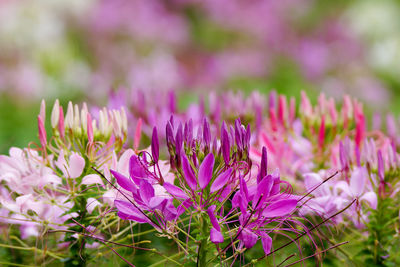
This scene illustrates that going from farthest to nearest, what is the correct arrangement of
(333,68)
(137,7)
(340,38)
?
(340,38) < (137,7) < (333,68)

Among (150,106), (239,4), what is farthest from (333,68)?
(150,106)

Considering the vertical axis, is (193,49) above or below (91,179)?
below

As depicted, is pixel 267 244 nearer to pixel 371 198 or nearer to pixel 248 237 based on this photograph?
pixel 248 237

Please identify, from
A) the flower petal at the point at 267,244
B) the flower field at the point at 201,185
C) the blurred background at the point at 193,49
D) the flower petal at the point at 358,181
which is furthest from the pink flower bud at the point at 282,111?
the blurred background at the point at 193,49

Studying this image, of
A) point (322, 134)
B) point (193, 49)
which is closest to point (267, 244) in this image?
point (322, 134)

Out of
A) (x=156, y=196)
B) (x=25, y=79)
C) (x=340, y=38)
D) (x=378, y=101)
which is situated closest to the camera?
(x=156, y=196)

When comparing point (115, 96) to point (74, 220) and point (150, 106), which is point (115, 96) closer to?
point (150, 106)

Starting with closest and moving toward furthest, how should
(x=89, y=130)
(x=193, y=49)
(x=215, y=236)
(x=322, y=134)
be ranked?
1. (x=215, y=236)
2. (x=89, y=130)
3. (x=322, y=134)
4. (x=193, y=49)
